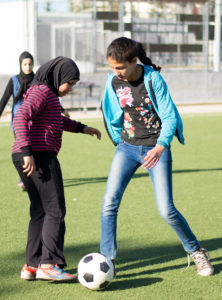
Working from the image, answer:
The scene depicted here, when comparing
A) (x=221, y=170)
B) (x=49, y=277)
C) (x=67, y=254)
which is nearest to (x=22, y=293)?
(x=49, y=277)

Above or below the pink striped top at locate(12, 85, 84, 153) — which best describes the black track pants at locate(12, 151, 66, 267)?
below

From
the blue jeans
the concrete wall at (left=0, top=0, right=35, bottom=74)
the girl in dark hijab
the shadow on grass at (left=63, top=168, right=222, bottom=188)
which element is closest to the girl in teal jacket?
the blue jeans

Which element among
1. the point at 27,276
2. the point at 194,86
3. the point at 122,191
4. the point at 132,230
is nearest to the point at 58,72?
the point at 122,191

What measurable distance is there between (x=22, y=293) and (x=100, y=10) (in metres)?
20.5

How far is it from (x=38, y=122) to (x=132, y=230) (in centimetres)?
215

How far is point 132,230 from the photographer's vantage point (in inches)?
235

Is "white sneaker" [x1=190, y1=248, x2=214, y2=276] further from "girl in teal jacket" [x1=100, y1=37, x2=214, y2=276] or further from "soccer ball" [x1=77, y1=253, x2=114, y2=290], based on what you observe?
"soccer ball" [x1=77, y1=253, x2=114, y2=290]

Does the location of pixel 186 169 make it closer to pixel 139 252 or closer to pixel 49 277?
pixel 139 252

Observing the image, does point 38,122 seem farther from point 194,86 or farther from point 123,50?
point 194,86

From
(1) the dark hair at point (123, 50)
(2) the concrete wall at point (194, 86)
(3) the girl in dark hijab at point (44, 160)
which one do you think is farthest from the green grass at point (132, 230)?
(2) the concrete wall at point (194, 86)

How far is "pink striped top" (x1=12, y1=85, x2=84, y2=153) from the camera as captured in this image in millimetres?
4109

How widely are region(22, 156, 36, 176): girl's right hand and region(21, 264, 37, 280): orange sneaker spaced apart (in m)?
0.85

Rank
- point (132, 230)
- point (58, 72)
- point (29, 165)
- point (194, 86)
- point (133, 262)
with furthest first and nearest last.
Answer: point (194, 86)
point (132, 230)
point (133, 262)
point (58, 72)
point (29, 165)

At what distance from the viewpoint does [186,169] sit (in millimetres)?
9680
